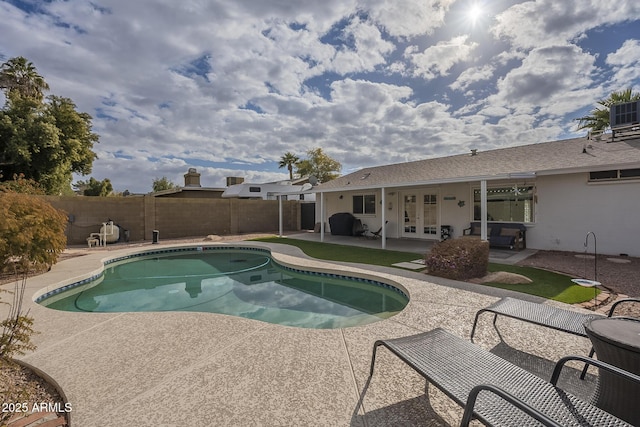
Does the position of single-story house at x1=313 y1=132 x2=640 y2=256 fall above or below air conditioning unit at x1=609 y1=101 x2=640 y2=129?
below

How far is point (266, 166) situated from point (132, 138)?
25348 millimetres

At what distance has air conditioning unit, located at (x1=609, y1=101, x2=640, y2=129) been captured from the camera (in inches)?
402

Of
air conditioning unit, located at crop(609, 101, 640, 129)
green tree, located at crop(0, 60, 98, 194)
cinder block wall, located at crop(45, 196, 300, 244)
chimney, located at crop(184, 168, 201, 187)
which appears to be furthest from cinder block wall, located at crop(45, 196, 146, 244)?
air conditioning unit, located at crop(609, 101, 640, 129)

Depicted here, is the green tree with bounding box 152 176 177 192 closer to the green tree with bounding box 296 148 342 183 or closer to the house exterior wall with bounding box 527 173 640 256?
the green tree with bounding box 296 148 342 183

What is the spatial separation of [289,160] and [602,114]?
3420 centimetres

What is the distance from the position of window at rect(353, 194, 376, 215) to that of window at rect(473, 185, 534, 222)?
525cm

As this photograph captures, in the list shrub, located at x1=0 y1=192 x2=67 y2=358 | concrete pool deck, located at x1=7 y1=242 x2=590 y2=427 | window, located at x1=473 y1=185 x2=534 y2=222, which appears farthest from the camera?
window, located at x1=473 y1=185 x2=534 y2=222

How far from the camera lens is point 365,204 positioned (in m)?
16.2

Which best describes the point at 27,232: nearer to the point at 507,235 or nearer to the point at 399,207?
the point at 399,207

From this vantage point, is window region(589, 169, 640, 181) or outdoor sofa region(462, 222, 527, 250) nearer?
window region(589, 169, 640, 181)

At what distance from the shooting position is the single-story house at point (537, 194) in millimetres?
8758

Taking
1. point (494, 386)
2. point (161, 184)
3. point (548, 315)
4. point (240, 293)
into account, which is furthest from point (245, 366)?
point (161, 184)

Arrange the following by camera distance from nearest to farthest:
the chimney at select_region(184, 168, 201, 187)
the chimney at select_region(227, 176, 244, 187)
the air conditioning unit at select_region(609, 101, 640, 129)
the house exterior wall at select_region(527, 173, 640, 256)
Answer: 1. the house exterior wall at select_region(527, 173, 640, 256)
2. the air conditioning unit at select_region(609, 101, 640, 129)
3. the chimney at select_region(184, 168, 201, 187)
4. the chimney at select_region(227, 176, 244, 187)

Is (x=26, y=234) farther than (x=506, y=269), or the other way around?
(x=506, y=269)
